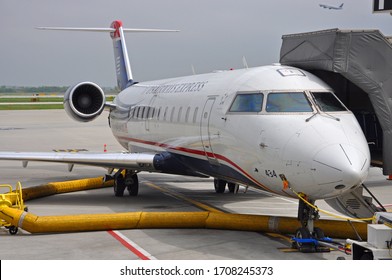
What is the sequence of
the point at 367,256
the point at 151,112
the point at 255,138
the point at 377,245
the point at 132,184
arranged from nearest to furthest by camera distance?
the point at 377,245 → the point at 367,256 → the point at 255,138 → the point at 132,184 → the point at 151,112

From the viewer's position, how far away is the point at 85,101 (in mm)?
23062

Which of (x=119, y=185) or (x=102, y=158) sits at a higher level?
(x=102, y=158)

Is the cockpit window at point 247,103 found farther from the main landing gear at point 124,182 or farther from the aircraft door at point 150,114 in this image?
the main landing gear at point 124,182

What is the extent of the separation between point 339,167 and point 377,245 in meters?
1.54

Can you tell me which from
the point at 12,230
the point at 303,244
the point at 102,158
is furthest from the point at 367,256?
the point at 102,158

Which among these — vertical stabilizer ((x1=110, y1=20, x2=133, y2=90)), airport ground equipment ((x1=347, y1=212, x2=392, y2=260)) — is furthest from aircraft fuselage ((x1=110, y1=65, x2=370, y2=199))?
vertical stabilizer ((x1=110, y1=20, x2=133, y2=90))

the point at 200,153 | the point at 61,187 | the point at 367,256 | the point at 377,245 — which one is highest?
the point at 200,153

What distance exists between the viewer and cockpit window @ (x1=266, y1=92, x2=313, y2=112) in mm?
12535

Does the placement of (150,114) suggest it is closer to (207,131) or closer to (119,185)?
(119,185)

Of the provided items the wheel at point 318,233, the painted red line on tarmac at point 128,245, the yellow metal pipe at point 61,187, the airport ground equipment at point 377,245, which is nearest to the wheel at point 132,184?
the yellow metal pipe at point 61,187

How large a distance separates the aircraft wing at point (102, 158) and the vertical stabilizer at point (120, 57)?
8.90 metres

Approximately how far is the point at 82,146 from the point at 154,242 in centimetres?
2594

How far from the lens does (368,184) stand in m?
22.7

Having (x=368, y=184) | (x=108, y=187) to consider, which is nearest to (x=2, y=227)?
(x=108, y=187)
